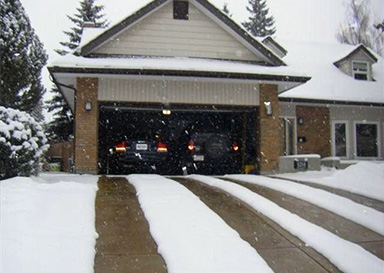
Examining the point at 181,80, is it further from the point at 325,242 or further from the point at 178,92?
the point at 325,242

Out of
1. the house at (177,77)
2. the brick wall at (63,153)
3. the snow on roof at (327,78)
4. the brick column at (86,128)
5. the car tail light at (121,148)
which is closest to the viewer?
the brick column at (86,128)

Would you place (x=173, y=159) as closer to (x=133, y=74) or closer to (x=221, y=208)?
(x=133, y=74)

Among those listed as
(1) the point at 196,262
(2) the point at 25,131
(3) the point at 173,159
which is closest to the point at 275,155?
(3) the point at 173,159

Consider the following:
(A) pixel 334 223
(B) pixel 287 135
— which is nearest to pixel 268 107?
(B) pixel 287 135

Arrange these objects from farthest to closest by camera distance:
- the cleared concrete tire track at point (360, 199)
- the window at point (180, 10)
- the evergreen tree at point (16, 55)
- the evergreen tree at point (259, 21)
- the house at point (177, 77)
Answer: the evergreen tree at point (259, 21) < the evergreen tree at point (16, 55) < the window at point (180, 10) < the house at point (177, 77) < the cleared concrete tire track at point (360, 199)

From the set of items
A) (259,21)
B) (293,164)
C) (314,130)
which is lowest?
(293,164)

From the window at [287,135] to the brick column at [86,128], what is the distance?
26.2ft

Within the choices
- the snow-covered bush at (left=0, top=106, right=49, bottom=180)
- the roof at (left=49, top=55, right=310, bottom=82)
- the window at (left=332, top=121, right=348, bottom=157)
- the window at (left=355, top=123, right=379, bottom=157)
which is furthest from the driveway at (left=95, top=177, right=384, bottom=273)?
the window at (left=355, top=123, right=379, bottom=157)

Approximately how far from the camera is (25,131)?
23.1 ft

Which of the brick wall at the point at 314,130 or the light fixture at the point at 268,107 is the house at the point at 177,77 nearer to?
the light fixture at the point at 268,107

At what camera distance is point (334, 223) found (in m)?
5.03

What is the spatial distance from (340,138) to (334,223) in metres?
12.0

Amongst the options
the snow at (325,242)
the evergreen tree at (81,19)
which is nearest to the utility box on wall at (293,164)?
the snow at (325,242)

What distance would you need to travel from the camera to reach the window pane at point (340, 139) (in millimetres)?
16000
